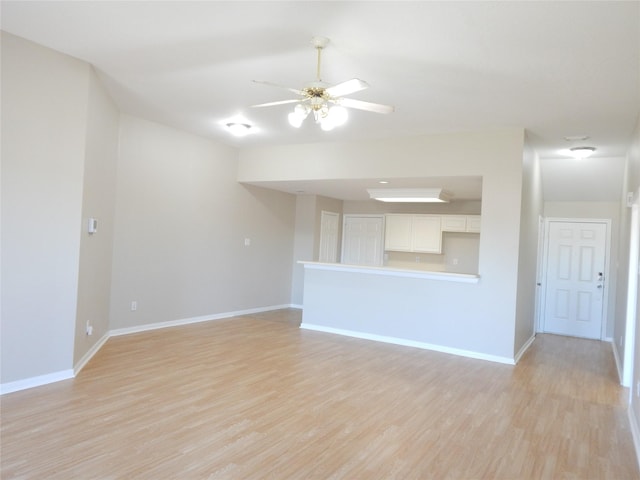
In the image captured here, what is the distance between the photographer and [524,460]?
274cm

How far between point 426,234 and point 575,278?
97.2 inches

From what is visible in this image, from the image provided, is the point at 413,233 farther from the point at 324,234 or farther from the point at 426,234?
the point at 324,234

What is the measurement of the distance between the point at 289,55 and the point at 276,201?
4.65 metres

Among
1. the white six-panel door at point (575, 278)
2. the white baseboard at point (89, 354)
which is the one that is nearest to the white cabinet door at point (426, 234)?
the white six-panel door at point (575, 278)

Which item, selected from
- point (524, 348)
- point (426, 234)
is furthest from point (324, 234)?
point (524, 348)

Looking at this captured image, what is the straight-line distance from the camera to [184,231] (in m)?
6.14

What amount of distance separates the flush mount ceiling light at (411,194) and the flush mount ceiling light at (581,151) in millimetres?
1738

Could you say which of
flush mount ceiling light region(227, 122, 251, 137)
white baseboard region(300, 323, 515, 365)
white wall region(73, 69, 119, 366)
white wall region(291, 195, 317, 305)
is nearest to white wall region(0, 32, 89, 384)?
white wall region(73, 69, 119, 366)

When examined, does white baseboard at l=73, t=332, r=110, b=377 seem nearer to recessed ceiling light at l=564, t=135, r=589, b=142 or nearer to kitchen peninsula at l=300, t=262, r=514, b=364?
kitchen peninsula at l=300, t=262, r=514, b=364

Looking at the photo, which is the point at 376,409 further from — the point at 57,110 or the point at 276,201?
the point at 276,201

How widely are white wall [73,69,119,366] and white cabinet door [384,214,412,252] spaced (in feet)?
16.2

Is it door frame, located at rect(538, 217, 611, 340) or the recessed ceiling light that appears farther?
door frame, located at rect(538, 217, 611, 340)

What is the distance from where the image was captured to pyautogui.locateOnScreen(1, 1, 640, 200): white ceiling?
8.78ft

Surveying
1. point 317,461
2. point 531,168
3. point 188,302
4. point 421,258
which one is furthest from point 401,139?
point 317,461
